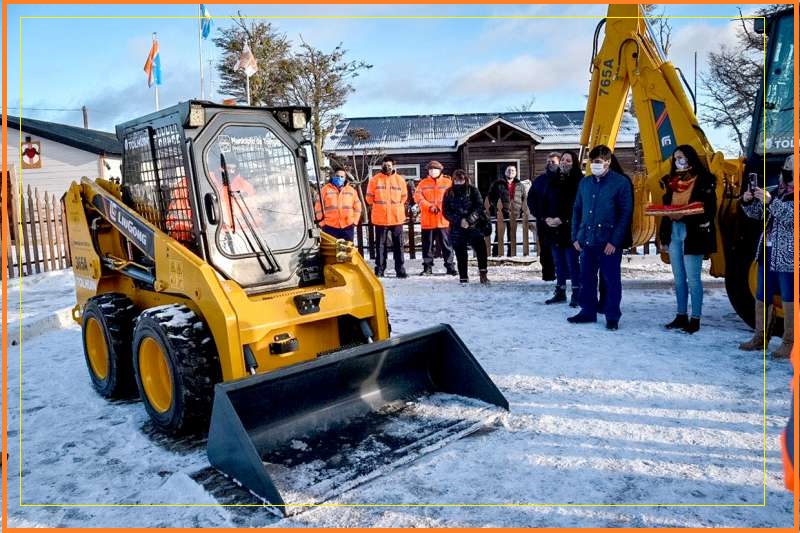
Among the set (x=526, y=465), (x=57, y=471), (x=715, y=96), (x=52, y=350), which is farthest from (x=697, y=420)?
(x=715, y=96)

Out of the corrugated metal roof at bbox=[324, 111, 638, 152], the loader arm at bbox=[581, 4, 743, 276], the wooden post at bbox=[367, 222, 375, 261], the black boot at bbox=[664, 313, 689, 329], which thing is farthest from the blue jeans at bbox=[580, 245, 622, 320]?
the corrugated metal roof at bbox=[324, 111, 638, 152]

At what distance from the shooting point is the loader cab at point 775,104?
5691 mm

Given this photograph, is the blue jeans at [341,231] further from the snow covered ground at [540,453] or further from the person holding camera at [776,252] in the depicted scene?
the person holding camera at [776,252]

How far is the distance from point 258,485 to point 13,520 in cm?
122

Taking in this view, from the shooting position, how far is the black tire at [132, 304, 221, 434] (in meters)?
3.91

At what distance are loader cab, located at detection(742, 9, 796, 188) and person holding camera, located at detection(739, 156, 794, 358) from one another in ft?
0.85

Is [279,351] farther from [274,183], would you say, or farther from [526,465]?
[526,465]

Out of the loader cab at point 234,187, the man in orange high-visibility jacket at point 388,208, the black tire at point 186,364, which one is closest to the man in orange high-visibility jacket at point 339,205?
the man in orange high-visibility jacket at point 388,208

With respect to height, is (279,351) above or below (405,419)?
above

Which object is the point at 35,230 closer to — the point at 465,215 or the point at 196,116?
the point at 465,215

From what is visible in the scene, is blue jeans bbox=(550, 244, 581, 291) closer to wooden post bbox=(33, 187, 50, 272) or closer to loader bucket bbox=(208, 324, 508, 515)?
loader bucket bbox=(208, 324, 508, 515)

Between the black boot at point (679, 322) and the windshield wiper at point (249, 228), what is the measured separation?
4187 millimetres

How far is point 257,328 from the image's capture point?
13.1ft

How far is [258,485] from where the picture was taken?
322 cm
